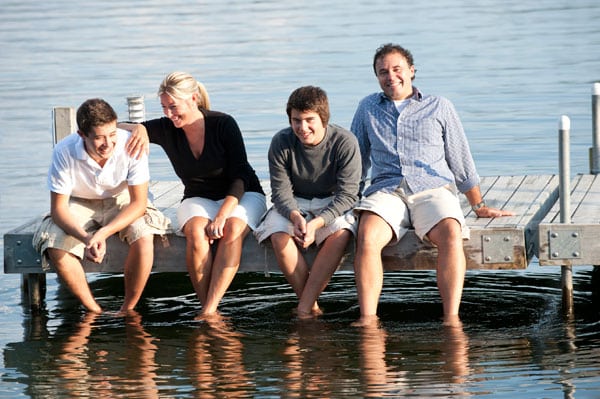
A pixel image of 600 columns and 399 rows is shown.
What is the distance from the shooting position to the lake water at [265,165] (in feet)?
23.5

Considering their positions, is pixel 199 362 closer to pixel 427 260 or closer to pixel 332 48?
pixel 427 260

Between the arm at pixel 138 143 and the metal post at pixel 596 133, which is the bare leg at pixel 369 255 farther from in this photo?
the metal post at pixel 596 133

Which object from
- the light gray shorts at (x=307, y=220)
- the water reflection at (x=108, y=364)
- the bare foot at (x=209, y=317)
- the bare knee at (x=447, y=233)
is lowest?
the water reflection at (x=108, y=364)

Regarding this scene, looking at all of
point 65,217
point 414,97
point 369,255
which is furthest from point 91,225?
point 414,97

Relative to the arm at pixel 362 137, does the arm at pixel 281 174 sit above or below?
below

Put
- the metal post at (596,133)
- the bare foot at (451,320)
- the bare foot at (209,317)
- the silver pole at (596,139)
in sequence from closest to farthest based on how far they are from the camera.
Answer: the bare foot at (451,320) < the bare foot at (209,317) < the metal post at (596,133) < the silver pole at (596,139)

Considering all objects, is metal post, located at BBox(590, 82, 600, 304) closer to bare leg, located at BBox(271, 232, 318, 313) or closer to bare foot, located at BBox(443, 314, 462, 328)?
bare foot, located at BBox(443, 314, 462, 328)

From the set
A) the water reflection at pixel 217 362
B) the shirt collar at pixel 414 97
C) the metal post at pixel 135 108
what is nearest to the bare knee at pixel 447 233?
the shirt collar at pixel 414 97

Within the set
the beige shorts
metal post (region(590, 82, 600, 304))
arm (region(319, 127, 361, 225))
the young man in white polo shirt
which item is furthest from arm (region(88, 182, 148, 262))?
metal post (region(590, 82, 600, 304))

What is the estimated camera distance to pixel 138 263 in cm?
803

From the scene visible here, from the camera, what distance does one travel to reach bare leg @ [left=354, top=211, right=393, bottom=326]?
25.1 ft

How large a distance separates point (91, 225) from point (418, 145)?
1.96 meters

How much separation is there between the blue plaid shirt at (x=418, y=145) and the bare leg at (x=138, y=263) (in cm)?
132

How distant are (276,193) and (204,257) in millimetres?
573
